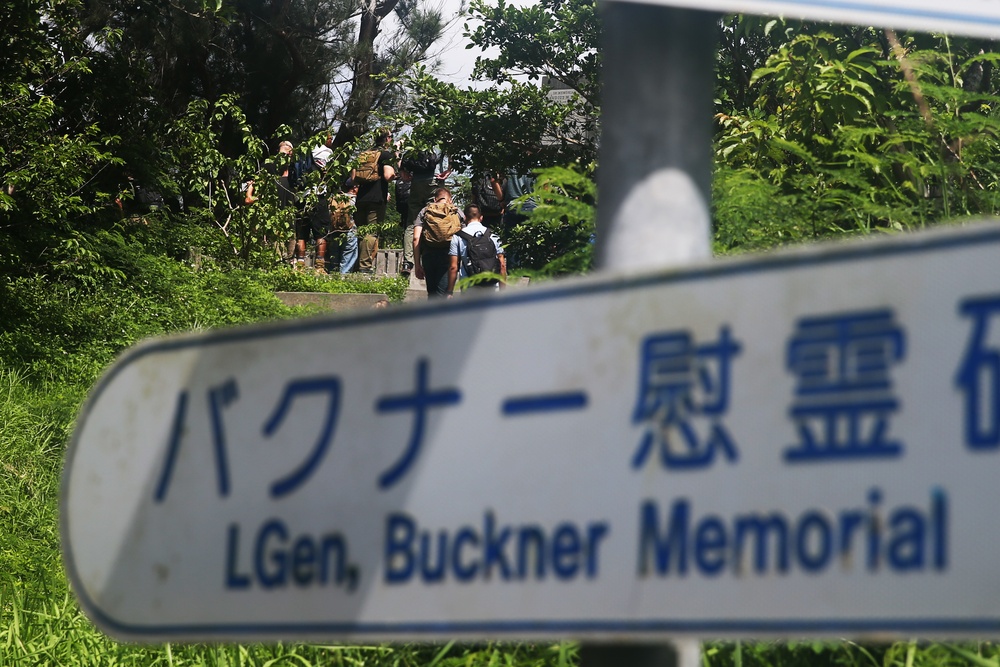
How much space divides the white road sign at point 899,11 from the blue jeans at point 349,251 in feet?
44.8

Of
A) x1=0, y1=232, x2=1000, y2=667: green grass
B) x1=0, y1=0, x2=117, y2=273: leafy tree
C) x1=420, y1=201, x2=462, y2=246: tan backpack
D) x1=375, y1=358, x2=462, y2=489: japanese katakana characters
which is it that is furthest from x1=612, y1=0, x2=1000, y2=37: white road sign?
x1=420, y1=201, x2=462, y2=246: tan backpack

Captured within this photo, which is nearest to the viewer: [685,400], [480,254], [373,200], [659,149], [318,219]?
[685,400]

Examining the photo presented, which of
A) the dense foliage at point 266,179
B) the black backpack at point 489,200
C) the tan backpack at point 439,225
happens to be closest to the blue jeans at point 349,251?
the dense foliage at point 266,179

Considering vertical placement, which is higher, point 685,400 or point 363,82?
point 363,82

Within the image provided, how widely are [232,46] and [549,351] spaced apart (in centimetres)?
2033

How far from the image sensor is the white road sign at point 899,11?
2.81 feet

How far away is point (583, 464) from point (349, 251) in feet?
45.5

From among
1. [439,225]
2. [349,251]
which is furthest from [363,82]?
[439,225]

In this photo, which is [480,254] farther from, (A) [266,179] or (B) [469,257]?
(A) [266,179]

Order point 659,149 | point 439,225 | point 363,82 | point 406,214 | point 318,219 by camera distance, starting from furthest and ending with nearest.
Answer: point 363,82 → point 406,214 → point 318,219 → point 439,225 → point 659,149

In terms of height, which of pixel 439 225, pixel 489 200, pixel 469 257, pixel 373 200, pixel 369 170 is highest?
pixel 369 170

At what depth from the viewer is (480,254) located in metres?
10.5

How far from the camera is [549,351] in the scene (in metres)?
0.95

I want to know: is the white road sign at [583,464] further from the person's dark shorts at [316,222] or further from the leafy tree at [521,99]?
the person's dark shorts at [316,222]
